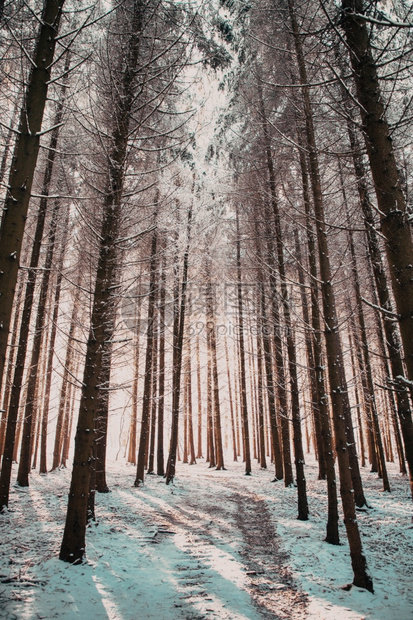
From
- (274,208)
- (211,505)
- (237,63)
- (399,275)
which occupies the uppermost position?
(237,63)

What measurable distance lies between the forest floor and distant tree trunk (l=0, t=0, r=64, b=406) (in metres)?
2.87

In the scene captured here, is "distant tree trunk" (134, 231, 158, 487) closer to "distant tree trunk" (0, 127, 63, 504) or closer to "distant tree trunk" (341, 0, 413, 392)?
"distant tree trunk" (0, 127, 63, 504)

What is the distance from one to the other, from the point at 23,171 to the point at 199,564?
18.5ft

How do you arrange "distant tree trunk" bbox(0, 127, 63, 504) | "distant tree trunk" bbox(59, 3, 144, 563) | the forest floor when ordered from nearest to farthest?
the forest floor → "distant tree trunk" bbox(59, 3, 144, 563) → "distant tree trunk" bbox(0, 127, 63, 504)

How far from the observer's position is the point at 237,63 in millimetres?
A: 7461

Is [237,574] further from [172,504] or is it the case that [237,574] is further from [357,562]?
[172,504]

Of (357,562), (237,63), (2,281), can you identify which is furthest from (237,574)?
(237,63)

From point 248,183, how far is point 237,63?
2576 millimetres

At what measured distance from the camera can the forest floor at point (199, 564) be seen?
3.56 m

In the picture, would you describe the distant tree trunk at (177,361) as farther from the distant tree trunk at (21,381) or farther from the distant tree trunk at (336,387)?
the distant tree trunk at (336,387)

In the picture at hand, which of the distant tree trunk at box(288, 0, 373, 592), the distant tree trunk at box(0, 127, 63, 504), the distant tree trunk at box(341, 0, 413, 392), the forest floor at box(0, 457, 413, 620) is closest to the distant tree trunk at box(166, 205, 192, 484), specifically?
the forest floor at box(0, 457, 413, 620)

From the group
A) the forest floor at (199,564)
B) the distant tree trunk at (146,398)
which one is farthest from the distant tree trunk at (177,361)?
the forest floor at (199,564)

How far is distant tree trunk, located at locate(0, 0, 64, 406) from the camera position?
3125mm

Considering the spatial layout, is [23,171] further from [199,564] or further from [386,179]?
[199,564]
